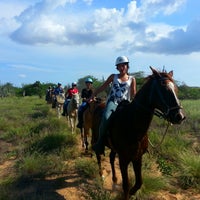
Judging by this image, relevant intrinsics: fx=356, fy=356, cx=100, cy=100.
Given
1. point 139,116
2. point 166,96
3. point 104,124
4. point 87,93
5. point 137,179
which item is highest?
point 87,93

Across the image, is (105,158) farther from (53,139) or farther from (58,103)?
(58,103)

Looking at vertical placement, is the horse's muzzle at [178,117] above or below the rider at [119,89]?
below

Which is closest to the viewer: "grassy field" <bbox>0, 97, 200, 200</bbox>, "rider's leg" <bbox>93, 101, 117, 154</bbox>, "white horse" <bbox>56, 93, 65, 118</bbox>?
"rider's leg" <bbox>93, 101, 117, 154</bbox>

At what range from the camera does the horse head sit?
5367 millimetres

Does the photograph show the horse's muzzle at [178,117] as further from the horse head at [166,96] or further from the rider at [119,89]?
the rider at [119,89]

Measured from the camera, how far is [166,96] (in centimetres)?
561

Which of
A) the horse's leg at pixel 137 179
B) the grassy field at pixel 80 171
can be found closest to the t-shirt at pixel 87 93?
the grassy field at pixel 80 171

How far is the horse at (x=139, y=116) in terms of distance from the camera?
5578 mm

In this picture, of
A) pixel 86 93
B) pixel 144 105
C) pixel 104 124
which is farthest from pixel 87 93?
pixel 144 105

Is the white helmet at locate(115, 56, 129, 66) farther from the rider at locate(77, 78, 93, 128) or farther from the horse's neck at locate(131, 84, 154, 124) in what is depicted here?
the rider at locate(77, 78, 93, 128)

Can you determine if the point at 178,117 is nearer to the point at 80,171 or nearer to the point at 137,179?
the point at 137,179

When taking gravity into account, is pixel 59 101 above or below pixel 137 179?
above

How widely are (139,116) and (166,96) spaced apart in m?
0.82

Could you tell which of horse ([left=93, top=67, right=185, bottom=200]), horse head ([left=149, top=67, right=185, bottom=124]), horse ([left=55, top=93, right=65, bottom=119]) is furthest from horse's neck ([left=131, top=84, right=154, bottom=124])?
horse ([left=55, top=93, right=65, bottom=119])
